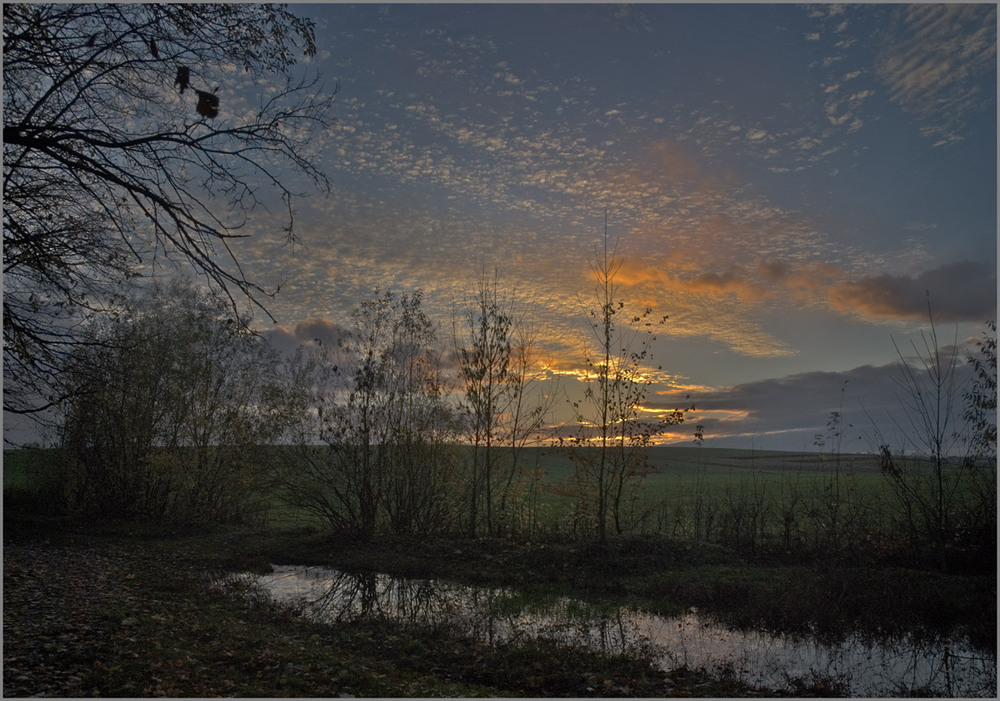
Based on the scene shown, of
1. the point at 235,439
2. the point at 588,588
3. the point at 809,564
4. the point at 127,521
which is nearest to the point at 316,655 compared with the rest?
the point at 588,588

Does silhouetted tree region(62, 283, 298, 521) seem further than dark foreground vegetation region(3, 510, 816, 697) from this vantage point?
Yes

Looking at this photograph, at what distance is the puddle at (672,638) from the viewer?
651cm

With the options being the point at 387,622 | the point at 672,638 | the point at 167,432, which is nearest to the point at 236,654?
the point at 387,622

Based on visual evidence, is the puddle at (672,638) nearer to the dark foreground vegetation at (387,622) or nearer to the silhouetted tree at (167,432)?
the dark foreground vegetation at (387,622)

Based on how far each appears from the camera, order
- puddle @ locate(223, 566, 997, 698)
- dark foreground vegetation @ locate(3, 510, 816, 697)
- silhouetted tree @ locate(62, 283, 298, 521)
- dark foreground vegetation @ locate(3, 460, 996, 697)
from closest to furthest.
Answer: dark foreground vegetation @ locate(3, 510, 816, 697), dark foreground vegetation @ locate(3, 460, 996, 697), puddle @ locate(223, 566, 997, 698), silhouetted tree @ locate(62, 283, 298, 521)

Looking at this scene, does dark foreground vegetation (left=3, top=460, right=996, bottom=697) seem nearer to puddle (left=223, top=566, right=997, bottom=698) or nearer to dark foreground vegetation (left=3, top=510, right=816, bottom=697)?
dark foreground vegetation (left=3, top=510, right=816, bottom=697)

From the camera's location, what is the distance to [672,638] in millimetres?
7785

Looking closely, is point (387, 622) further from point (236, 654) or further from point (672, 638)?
point (672, 638)

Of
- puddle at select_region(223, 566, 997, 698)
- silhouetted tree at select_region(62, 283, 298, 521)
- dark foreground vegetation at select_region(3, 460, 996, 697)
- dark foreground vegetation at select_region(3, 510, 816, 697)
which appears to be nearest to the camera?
dark foreground vegetation at select_region(3, 510, 816, 697)

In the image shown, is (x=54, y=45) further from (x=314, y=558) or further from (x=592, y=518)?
(x=592, y=518)

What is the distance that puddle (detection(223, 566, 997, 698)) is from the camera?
651cm

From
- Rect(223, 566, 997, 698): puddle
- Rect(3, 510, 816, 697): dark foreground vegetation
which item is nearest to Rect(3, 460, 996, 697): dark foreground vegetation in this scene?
Rect(3, 510, 816, 697): dark foreground vegetation

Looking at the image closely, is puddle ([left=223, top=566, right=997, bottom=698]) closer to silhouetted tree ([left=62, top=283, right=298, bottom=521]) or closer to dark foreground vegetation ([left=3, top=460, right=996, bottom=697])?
dark foreground vegetation ([left=3, top=460, right=996, bottom=697])

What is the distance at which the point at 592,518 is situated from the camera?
12.5 m
